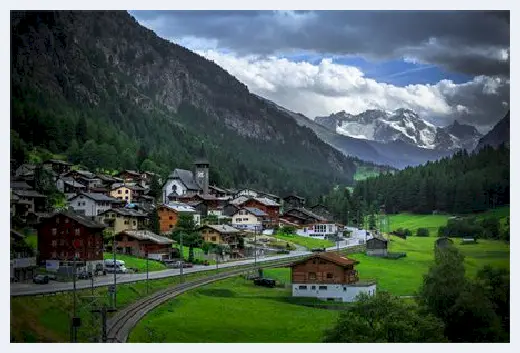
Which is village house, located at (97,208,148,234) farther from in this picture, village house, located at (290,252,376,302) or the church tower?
the church tower

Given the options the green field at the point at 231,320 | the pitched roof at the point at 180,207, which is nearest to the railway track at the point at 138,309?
the green field at the point at 231,320

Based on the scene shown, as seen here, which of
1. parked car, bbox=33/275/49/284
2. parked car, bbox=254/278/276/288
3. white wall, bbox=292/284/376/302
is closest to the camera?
parked car, bbox=33/275/49/284

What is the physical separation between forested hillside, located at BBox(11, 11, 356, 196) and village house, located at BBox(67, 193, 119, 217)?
3515mm

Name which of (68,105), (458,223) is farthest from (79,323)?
(68,105)

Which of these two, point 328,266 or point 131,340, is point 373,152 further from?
point 131,340

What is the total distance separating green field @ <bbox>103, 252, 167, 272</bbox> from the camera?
1350 inches

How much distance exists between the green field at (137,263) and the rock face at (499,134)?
1590 cm

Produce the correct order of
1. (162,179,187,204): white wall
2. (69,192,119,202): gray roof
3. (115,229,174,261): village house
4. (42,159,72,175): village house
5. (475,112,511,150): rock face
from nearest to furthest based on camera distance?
(475,112,511,150): rock face → (115,229,174,261): village house → (69,192,119,202): gray roof → (42,159,72,175): village house → (162,179,187,204): white wall

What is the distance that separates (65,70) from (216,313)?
42.5 meters

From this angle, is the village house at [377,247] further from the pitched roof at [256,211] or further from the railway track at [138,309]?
the pitched roof at [256,211]

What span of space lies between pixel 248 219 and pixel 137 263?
16820 mm

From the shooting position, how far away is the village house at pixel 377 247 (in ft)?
122

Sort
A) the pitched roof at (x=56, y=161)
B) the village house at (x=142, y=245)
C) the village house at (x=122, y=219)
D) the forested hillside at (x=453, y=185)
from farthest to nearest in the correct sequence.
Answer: the pitched roof at (x=56, y=161), the village house at (x=122, y=219), the village house at (x=142, y=245), the forested hillside at (x=453, y=185)

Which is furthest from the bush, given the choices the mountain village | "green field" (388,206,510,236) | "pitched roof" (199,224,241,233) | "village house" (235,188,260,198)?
"village house" (235,188,260,198)
